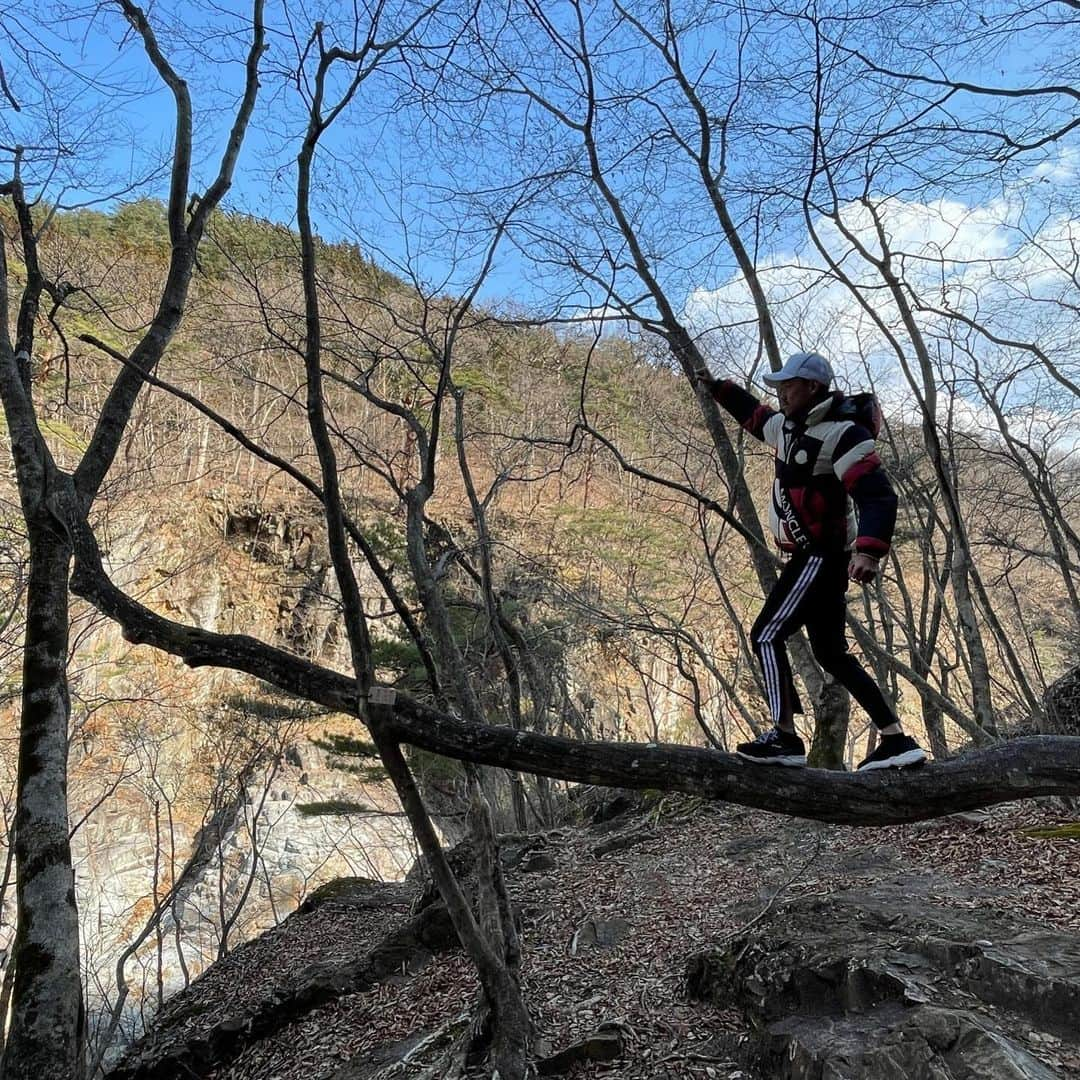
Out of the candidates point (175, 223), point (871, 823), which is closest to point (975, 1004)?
point (871, 823)

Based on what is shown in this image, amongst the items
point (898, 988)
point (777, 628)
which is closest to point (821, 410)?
point (777, 628)

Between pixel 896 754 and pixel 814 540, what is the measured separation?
2.88ft

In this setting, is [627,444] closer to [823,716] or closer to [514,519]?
[514,519]

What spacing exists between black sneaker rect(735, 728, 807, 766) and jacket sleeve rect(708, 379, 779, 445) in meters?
1.35

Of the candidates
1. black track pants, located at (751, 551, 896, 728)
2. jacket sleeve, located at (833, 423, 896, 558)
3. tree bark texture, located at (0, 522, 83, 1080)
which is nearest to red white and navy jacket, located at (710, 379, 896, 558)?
jacket sleeve, located at (833, 423, 896, 558)

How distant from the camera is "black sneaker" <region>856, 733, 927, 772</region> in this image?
2605 millimetres

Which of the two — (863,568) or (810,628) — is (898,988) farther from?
(863,568)

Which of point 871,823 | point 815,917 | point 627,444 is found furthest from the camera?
point 627,444

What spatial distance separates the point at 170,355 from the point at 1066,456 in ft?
47.7

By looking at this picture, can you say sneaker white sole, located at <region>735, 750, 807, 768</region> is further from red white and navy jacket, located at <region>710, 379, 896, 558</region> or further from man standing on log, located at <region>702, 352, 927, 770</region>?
red white and navy jacket, located at <region>710, 379, 896, 558</region>

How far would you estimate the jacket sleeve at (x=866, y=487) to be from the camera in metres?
2.59

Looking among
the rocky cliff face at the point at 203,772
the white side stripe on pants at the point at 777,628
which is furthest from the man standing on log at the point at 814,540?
the rocky cliff face at the point at 203,772

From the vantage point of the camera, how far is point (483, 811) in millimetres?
4121

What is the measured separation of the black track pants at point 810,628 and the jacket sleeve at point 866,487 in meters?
Result: 0.32
